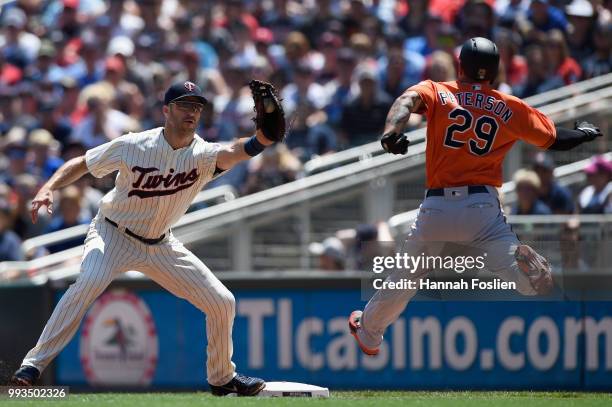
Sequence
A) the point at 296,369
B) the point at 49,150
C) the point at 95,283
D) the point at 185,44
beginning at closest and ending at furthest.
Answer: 1. the point at 95,283
2. the point at 296,369
3. the point at 49,150
4. the point at 185,44

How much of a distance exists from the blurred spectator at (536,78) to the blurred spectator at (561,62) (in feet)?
0.25

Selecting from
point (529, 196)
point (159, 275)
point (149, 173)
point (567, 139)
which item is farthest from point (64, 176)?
point (529, 196)

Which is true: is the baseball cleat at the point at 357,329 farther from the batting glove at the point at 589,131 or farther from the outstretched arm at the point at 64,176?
the outstretched arm at the point at 64,176

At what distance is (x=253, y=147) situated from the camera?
703cm

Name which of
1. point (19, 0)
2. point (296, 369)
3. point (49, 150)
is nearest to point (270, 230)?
point (296, 369)

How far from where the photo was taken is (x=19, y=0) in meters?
17.6

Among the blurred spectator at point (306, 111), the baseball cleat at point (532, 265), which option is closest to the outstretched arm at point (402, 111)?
the baseball cleat at point (532, 265)

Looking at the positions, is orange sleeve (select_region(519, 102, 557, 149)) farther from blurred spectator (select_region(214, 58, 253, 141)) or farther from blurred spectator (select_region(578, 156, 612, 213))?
blurred spectator (select_region(214, 58, 253, 141))

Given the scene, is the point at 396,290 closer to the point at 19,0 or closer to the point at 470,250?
the point at 470,250

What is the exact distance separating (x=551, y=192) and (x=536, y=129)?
3258mm

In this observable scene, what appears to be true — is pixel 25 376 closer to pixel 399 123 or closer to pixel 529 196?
pixel 399 123

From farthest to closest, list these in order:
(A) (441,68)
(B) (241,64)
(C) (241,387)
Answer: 1. (B) (241,64)
2. (A) (441,68)
3. (C) (241,387)

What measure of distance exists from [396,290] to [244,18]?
883 cm

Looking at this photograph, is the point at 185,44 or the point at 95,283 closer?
the point at 95,283
